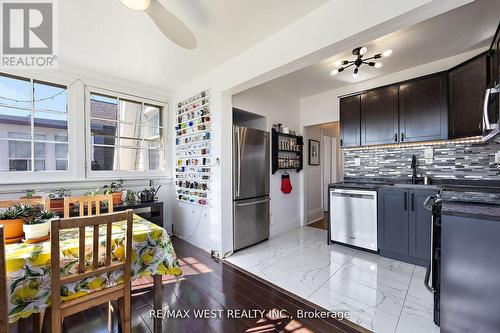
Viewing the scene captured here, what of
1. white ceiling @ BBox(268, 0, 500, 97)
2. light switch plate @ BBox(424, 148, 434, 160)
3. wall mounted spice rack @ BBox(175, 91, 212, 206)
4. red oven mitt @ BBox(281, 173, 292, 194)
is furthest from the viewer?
red oven mitt @ BBox(281, 173, 292, 194)

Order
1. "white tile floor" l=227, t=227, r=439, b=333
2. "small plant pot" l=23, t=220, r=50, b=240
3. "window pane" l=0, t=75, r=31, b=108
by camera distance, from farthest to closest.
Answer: "window pane" l=0, t=75, r=31, b=108, "white tile floor" l=227, t=227, r=439, b=333, "small plant pot" l=23, t=220, r=50, b=240

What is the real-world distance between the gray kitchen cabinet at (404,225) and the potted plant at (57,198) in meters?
3.91

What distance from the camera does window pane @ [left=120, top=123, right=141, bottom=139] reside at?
3.38 m

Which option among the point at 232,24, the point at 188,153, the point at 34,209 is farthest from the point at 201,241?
the point at 232,24

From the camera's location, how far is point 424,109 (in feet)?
9.09

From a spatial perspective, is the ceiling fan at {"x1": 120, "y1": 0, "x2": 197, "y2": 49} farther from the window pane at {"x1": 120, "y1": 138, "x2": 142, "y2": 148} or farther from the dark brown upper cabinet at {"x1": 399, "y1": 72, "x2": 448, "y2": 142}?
the dark brown upper cabinet at {"x1": 399, "y1": 72, "x2": 448, "y2": 142}

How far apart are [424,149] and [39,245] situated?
13.6ft

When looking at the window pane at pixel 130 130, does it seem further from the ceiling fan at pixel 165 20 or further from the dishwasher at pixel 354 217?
the dishwasher at pixel 354 217

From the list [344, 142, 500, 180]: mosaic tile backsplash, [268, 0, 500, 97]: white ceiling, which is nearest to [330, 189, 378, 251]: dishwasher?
[344, 142, 500, 180]: mosaic tile backsplash

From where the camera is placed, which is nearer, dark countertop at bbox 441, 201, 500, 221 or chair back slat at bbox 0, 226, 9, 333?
chair back slat at bbox 0, 226, 9, 333

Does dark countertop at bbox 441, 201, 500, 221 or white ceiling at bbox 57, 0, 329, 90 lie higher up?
white ceiling at bbox 57, 0, 329, 90

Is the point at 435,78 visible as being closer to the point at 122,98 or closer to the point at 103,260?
the point at 103,260

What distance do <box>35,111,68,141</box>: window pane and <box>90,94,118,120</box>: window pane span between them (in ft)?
1.14

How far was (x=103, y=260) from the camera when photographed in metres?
1.29
